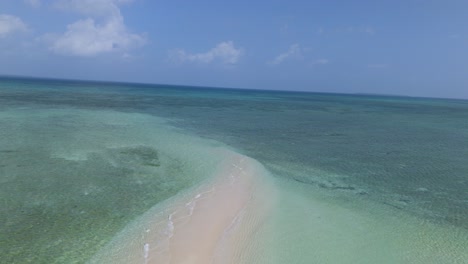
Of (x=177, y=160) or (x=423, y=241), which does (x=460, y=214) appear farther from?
(x=177, y=160)

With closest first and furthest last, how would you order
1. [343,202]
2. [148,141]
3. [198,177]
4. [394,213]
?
1. [394,213]
2. [343,202]
3. [198,177]
4. [148,141]

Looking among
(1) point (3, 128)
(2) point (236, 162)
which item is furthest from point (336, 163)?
(1) point (3, 128)

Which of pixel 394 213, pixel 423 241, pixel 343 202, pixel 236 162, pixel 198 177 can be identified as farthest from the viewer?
pixel 236 162

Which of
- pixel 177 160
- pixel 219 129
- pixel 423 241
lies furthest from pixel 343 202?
pixel 219 129

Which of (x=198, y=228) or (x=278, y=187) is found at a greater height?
(x=278, y=187)

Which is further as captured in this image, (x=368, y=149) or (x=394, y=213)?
(x=368, y=149)

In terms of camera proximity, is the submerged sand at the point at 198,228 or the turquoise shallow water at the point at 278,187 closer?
the submerged sand at the point at 198,228

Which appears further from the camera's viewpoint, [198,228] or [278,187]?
[278,187]

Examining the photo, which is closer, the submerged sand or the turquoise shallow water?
the submerged sand
